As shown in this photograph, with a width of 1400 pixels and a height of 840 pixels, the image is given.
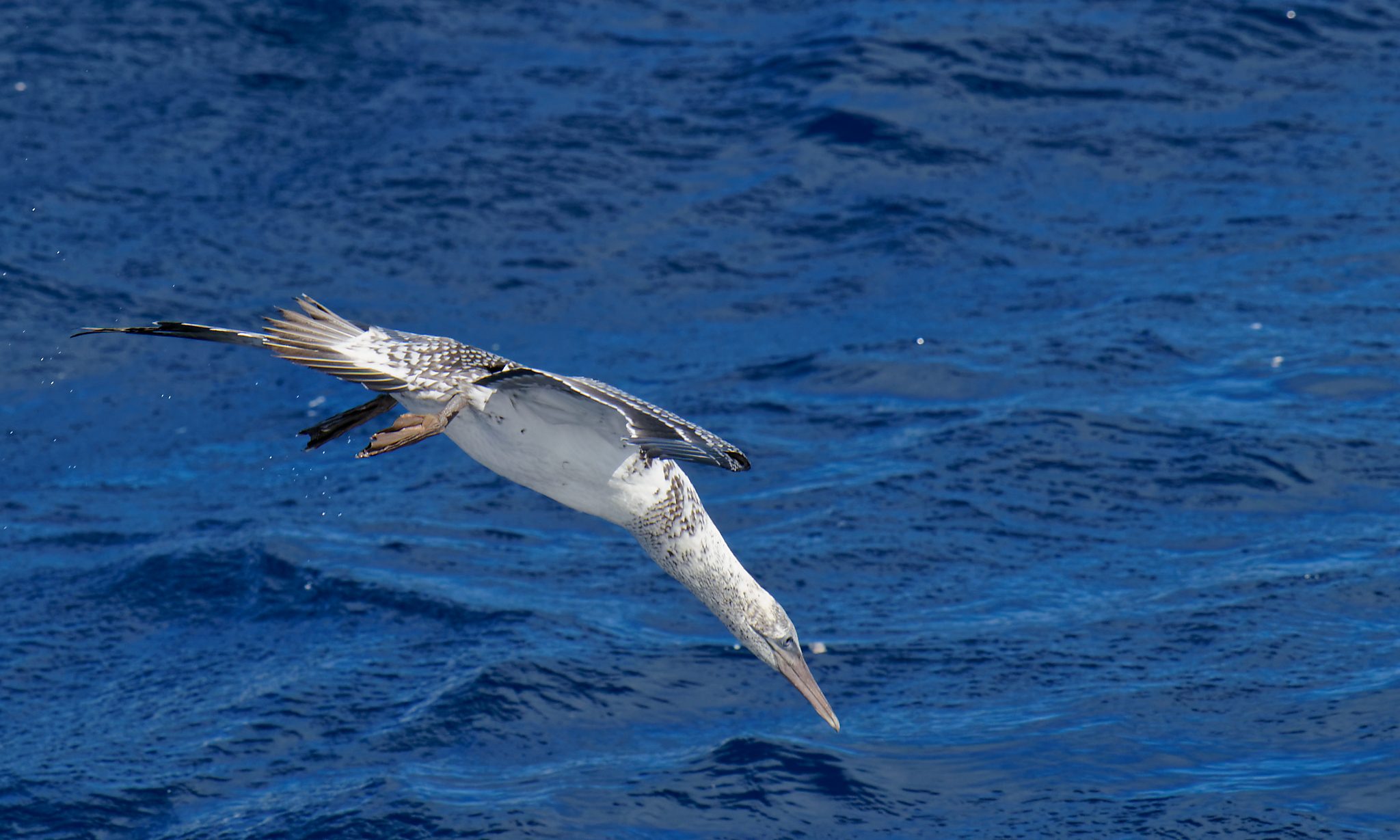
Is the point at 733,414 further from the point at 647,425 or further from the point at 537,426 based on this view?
the point at 647,425

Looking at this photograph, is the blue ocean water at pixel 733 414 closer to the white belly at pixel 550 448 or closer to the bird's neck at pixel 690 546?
the bird's neck at pixel 690 546

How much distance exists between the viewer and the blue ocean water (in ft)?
29.2

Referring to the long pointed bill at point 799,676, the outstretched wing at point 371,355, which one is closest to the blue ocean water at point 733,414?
the long pointed bill at point 799,676

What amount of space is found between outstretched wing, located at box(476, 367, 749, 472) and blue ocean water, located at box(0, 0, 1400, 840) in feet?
10.1

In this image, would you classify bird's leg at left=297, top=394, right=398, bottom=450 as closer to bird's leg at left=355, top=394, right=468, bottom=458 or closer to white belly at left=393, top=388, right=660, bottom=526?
white belly at left=393, top=388, right=660, bottom=526

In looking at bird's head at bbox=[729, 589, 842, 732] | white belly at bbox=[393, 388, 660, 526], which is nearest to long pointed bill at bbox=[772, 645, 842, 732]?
bird's head at bbox=[729, 589, 842, 732]

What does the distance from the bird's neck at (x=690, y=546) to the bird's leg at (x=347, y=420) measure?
112cm

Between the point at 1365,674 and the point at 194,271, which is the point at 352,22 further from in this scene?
the point at 1365,674

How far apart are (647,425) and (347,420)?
153cm

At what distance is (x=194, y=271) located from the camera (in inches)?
536

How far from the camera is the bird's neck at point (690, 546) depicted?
6.73 meters

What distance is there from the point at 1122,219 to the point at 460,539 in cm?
641

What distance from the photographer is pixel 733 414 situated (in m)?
12.2

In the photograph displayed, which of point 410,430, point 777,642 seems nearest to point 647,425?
point 410,430
